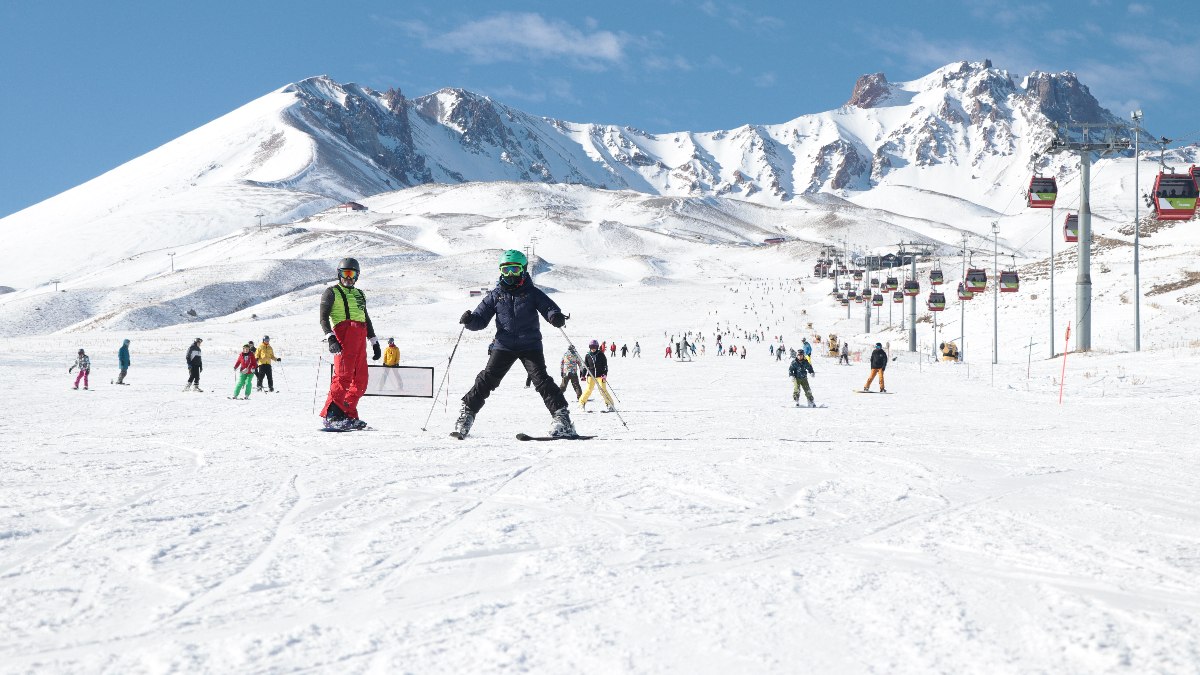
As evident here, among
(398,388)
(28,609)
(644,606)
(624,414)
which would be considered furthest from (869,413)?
(28,609)

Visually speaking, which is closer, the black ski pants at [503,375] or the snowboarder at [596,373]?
the black ski pants at [503,375]

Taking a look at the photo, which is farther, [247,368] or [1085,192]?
[1085,192]

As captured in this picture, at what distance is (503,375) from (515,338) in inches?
15.7

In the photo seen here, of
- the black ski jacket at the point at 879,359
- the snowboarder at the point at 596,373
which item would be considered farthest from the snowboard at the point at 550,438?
the black ski jacket at the point at 879,359

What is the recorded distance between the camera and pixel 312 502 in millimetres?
5230

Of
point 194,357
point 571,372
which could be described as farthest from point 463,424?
point 194,357

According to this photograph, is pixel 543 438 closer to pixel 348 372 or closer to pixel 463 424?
pixel 463 424

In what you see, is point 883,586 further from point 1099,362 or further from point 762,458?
point 1099,362

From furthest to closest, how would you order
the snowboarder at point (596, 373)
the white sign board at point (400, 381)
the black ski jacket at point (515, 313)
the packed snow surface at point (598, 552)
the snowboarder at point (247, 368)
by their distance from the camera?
1. the snowboarder at point (247, 368)
2. the snowboarder at point (596, 373)
3. the white sign board at point (400, 381)
4. the black ski jacket at point (515, 313)
5. the packed snow surface at point (598, 552)

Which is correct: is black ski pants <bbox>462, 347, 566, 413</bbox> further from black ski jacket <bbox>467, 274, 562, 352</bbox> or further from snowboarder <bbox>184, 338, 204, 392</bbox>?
snowboarder <bbox>184, 338, 204, 392</bbox>

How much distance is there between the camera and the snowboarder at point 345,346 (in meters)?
9.87

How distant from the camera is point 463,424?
919 cm

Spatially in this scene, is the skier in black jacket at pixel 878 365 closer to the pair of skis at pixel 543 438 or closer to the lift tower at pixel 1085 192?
the pair of skis at pixel 543 438

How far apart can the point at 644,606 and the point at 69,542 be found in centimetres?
268
